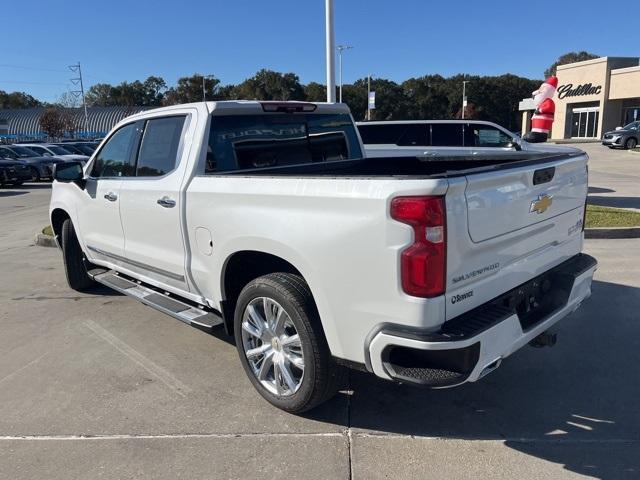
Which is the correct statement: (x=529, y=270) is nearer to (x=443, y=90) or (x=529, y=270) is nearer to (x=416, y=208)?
(x=416, y=208)

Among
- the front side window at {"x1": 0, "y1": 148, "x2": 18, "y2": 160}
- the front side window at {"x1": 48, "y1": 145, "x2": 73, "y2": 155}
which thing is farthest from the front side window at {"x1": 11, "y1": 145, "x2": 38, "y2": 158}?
the front side window at {"x1": 48, "y1": 145, "x2": 73, "y2": 155}

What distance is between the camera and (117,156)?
5039 millimetres

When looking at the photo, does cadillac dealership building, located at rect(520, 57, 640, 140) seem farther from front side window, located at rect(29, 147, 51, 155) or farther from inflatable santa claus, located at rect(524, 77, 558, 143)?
front side window, located at rect(29, 147, 51, 155)

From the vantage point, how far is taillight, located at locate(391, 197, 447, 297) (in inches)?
101

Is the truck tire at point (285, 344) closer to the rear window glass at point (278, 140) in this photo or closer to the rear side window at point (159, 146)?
the rear window glass at point (278, 140)

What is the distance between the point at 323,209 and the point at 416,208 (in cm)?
58

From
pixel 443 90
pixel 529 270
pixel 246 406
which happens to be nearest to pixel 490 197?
pixel 529 270

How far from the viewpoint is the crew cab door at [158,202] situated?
4082mm

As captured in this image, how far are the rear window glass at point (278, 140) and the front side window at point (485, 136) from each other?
705 cm

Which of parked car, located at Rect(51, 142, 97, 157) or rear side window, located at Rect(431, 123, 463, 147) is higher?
rear side window, located at Rect(431, 123, 463, 147)

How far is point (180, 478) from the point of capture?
9.61ft

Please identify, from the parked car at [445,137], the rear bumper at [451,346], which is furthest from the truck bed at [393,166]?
the parked car at [445,137]

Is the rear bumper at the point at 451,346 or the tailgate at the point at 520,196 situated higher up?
the tailgate at the point at 520,196

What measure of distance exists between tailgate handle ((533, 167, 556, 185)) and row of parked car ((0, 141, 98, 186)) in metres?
20.8
